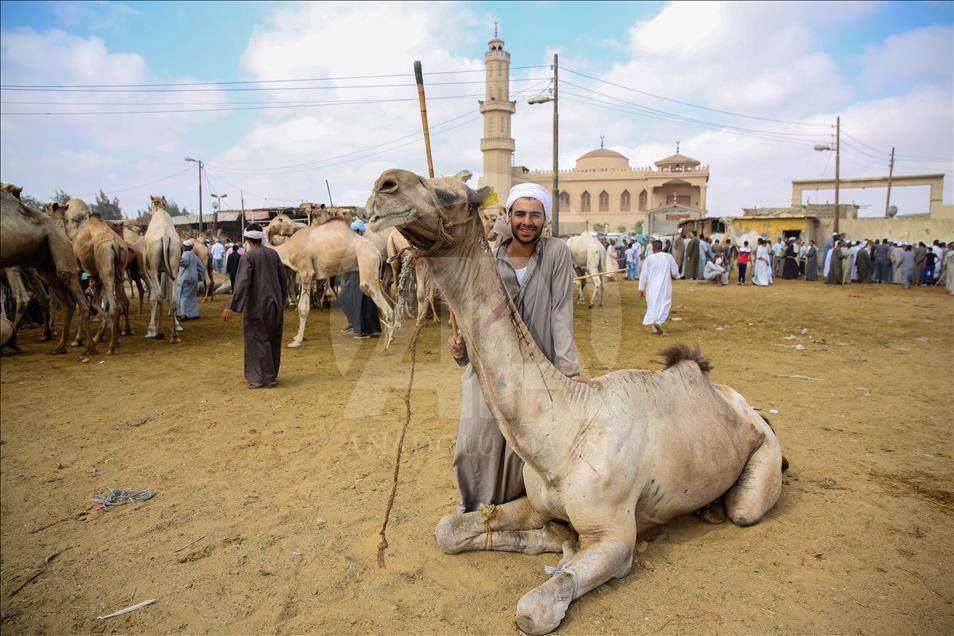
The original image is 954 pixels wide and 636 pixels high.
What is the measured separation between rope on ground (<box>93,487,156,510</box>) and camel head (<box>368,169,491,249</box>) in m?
3.09

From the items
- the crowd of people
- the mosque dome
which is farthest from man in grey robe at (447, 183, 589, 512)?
the mosque dome

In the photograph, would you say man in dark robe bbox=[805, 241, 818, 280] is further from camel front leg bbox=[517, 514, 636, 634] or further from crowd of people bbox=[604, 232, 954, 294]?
camel front leg bbox=[517, 514, 636, 634]

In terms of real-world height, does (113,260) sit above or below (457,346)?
above

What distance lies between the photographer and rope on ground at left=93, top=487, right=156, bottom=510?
378 centimetres

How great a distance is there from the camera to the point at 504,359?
8.00 feet

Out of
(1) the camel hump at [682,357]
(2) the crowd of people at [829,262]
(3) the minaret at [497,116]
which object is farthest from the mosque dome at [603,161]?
(1) the camel hump at [682,357]

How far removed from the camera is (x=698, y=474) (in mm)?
2838

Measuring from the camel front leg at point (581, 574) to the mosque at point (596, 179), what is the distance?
47.3m

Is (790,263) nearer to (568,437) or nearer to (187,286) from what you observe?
(187,286)

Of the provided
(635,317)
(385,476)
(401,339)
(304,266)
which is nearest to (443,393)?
(385,476)

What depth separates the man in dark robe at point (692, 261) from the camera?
22.9 metres

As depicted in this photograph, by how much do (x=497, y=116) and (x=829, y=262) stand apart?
36.5m

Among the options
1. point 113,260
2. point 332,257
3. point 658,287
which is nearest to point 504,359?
point 332,257

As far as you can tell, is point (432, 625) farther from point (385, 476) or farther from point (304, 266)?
point (304, 266)
